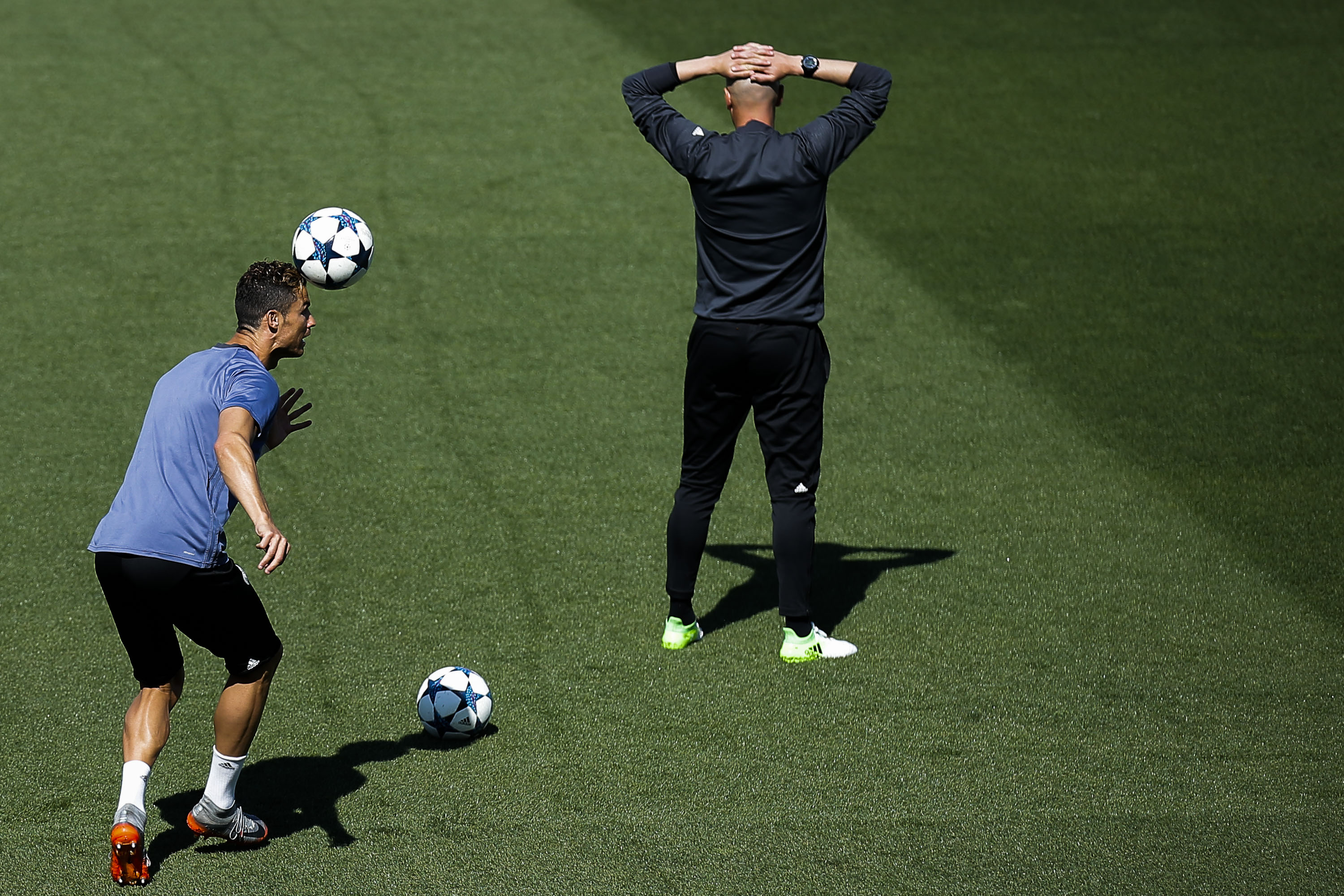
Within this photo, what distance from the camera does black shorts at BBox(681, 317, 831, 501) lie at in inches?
253

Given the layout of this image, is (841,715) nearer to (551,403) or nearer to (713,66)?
(713,66)

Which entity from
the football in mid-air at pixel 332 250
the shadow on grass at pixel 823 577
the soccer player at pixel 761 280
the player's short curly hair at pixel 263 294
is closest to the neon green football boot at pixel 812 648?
the soccer player at pixel 761 280

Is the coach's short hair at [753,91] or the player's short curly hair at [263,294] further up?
the coach's short hair at [753,91]

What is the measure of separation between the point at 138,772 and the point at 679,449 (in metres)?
4.61

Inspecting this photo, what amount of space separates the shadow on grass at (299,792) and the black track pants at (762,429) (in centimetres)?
135

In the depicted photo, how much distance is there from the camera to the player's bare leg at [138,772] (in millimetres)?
4867

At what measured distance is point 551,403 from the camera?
31.7 feet

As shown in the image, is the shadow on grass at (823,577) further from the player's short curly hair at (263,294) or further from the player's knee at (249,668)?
the player's short curly hair at (263,294)

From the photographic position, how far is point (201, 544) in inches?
194

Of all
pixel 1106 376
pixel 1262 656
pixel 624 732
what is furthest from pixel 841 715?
pixel 1106 376

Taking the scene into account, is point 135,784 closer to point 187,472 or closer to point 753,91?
point 187,472

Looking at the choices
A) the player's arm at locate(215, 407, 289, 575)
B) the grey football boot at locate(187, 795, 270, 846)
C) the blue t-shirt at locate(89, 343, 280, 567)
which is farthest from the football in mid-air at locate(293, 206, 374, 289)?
the grey football boot at locate(187, 795, 270, 846)

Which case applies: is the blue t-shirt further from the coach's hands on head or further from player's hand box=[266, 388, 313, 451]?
the coach's hands on head

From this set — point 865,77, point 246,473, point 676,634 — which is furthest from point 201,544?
point 865,77
